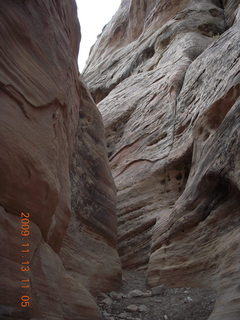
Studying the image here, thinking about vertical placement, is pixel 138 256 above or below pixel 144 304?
above

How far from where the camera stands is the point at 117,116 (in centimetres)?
1603

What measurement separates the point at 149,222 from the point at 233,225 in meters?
3.48

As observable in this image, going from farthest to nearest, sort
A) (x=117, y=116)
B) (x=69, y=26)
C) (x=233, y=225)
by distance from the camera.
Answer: (x=117, y=116), (x=69, y=26), (x=233, y=225)

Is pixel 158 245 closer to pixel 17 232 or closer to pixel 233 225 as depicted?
pixel 233 225

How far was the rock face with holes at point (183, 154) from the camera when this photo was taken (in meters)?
7.96

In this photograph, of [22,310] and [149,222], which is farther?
[149,222]

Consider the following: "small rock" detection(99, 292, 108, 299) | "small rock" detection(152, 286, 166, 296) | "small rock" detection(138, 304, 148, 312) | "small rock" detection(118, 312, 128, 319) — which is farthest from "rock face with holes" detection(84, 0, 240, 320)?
"small rock" detection(118, 312, 128, 319)

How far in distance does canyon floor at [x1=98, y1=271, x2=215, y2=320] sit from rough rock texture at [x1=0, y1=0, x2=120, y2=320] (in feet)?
1.58

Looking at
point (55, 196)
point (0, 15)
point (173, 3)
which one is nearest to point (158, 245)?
point (55, 196)

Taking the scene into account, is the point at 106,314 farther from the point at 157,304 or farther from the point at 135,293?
the point at 135,293
